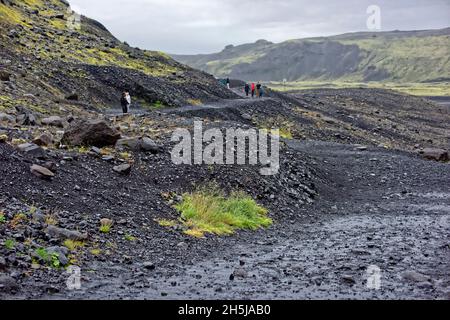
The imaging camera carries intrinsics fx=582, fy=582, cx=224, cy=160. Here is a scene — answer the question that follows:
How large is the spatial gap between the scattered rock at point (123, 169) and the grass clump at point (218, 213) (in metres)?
2.08

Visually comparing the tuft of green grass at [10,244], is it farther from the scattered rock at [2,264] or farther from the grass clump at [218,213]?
the grass clump at [218,213]

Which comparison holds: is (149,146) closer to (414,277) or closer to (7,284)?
(7,284)

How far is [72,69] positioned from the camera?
40219 mm

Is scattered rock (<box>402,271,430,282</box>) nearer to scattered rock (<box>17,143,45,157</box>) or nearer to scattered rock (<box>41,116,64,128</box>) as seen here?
scattered rock (<box>17,143,45,157</box>)

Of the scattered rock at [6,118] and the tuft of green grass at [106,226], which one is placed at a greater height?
the scattered rock at [6,118]

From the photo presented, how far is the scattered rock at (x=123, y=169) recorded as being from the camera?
1894cm

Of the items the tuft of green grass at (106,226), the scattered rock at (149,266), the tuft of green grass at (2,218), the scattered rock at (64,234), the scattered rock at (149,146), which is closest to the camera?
the scattered rock at (149,266)

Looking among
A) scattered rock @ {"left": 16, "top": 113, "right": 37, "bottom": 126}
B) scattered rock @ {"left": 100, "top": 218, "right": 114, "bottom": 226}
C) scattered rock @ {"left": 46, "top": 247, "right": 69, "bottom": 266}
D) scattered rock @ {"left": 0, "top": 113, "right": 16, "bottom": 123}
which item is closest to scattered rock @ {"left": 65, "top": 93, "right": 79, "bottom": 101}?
scattered rock @ {"left": 16, "top": 113, "right": 37, "bottom": 126}

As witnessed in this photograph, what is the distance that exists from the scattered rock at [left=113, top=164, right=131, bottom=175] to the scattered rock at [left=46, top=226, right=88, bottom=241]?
522cm

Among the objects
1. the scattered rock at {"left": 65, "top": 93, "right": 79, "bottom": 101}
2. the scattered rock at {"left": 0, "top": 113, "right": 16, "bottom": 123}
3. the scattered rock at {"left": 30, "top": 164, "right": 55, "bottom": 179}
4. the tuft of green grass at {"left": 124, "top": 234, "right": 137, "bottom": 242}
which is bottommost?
the tuft of green grass at {"left": 124, "top": 234, "right": 137, "bottom": 242}

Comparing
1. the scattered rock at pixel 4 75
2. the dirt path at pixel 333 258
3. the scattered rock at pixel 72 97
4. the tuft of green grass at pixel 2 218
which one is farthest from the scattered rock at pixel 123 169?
the scattered rock at pixel 72 97

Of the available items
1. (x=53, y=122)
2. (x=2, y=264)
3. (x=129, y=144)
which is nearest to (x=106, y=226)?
(x=2, y=264)

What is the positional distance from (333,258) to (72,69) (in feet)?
97.4

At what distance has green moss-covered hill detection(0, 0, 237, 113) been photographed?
33062 mm
